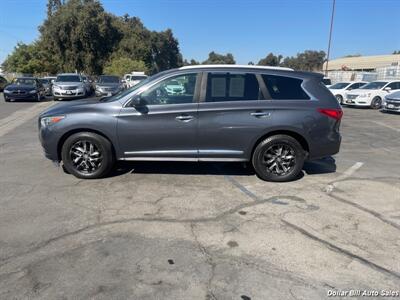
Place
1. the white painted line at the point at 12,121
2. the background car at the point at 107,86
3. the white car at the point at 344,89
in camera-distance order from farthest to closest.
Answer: the background car at the point at 107,86 < the white car at the point at 344,89 < the white painted line at the point at 12,121

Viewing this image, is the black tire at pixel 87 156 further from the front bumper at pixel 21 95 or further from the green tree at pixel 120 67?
the green tree at pixel 120 67

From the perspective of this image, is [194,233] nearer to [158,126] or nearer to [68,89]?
[158,126]

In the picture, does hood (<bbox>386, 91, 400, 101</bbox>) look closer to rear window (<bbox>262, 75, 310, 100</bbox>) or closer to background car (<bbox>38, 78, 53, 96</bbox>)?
rear window (<bbox>262, 75, 310, 100</bbox>)

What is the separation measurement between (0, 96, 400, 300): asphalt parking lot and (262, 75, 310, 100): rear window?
1.40 meters

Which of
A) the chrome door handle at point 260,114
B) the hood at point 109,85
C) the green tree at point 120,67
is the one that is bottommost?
the hood at point 109,85

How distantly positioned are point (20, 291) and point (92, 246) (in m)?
0.84

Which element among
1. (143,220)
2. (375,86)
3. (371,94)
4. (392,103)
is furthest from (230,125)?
(375,86)

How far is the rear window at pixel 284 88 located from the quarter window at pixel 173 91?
3.95 feet

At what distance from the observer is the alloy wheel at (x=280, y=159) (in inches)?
225

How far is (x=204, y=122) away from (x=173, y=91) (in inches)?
27.2

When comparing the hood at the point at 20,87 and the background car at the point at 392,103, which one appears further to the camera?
the hood at the point at 20,87

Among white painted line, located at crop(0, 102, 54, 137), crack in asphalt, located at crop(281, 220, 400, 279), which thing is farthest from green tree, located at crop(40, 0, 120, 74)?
crack in asphalt, located at crop(281, 220, 400, 279)

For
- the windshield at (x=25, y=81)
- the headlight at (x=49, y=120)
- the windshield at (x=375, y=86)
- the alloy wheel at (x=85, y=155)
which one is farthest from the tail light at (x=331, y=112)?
the windshield at (x=25, y=81)

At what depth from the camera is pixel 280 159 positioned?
5727mm
